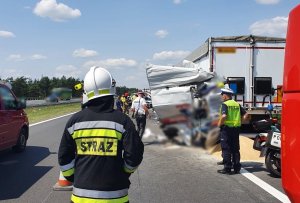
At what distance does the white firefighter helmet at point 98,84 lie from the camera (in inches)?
131

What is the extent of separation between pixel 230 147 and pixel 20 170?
4.59 meters

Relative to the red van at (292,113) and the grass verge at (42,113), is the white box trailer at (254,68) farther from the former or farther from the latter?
the grass verge at (42,113)

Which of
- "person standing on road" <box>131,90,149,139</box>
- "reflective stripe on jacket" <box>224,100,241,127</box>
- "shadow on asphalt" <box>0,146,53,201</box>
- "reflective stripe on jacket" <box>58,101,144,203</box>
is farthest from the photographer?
"person standing on road" <box>131,90,149,139</box>

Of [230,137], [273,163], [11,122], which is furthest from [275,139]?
[11,122]

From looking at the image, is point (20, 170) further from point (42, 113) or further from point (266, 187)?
point (42, 113)

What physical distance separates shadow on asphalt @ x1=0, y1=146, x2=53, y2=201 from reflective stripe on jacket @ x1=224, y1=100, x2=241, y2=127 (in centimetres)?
404

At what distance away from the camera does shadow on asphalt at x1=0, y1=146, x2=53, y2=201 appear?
752 cm

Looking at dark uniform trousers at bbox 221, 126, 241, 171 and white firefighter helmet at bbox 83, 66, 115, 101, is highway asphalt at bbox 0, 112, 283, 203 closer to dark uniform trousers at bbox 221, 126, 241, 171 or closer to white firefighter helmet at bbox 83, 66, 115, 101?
dark uniform trousers at bbox 221, 126, 241, 171

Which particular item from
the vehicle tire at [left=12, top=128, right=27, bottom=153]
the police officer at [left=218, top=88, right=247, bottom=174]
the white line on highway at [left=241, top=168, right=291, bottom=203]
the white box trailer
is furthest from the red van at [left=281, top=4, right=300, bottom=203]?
the white box trailer

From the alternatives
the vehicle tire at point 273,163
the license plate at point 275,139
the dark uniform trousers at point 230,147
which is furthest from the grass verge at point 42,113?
the license plate at point 275,139

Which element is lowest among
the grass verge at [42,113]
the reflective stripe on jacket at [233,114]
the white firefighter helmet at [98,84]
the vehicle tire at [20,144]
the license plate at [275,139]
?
the grass verge at [42,113]

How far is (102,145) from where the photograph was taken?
331cm

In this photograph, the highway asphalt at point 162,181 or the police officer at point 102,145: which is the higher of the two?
the police officer at point 102,145

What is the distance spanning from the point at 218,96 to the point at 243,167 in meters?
7.79
